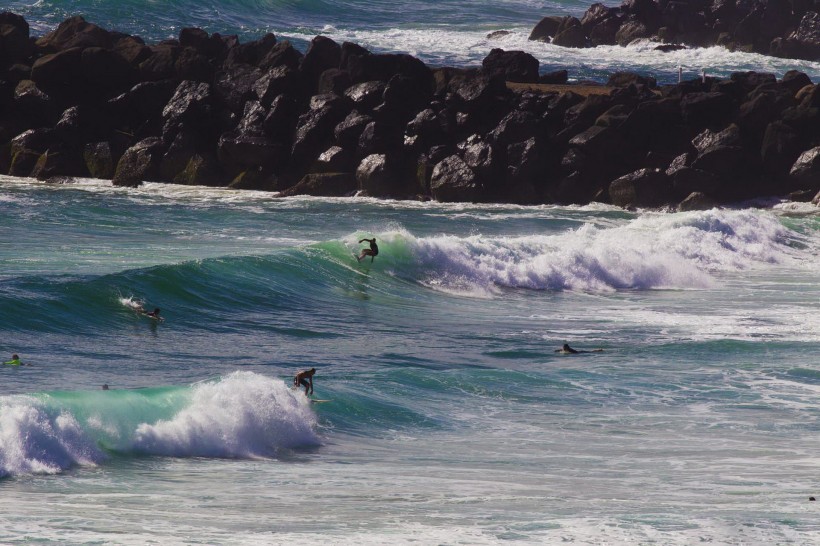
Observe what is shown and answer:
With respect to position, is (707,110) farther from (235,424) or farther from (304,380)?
(235,424)

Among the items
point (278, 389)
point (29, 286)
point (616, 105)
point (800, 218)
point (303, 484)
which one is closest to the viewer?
point (303, 484)

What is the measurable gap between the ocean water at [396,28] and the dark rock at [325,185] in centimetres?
2259

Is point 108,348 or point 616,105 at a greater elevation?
point 616,105

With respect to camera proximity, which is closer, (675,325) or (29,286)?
(29,286)

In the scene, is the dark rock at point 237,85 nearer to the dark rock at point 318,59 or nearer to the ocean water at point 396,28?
the dark rock at point 318,59

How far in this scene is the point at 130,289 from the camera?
18516 millimetres

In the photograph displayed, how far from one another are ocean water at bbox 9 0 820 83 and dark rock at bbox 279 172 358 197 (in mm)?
22586

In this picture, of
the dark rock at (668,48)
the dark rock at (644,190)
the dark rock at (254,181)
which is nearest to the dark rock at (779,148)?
the dark rock at (644,190)

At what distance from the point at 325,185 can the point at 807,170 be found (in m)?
12.6

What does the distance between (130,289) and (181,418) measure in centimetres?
742

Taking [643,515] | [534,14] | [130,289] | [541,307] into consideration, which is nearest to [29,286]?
[130,289]

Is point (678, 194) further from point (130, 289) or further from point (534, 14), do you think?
point (534, 14)

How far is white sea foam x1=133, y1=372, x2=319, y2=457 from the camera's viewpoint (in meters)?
11.1

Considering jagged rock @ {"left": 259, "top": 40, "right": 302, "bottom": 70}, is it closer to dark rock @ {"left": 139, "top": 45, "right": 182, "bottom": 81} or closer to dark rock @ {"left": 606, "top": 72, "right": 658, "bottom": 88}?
dark rock @ {"left": 139, "top": 45, "right": 182, "bottom": 81}
